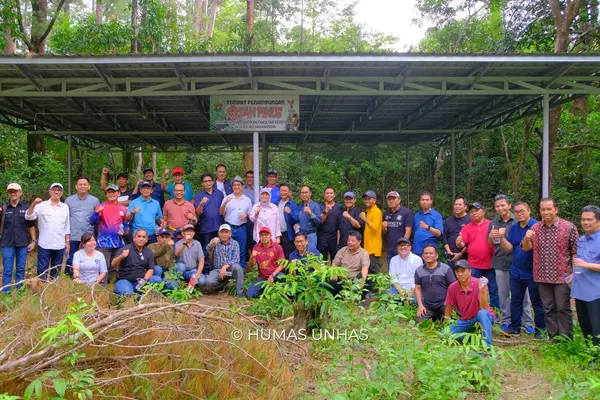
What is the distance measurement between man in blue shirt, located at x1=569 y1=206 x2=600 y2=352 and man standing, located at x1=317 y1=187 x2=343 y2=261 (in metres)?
3.43

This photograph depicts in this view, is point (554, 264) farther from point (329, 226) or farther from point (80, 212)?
point (80, 212)

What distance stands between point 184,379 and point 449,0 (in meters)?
17.5

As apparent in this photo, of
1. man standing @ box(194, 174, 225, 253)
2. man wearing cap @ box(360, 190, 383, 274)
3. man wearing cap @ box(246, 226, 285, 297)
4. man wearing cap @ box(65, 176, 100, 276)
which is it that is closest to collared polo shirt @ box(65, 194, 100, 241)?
man wearing cap @ box(65, 176, 100, 276)

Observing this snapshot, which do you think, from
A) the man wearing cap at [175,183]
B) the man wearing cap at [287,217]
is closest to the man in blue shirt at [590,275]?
the man wearing cap at [287,217]

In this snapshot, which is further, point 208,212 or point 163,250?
point 208,212

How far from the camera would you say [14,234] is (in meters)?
6.55

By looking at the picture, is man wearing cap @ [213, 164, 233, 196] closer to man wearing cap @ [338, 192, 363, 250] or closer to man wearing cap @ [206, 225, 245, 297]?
man wearing cap @ [206, 225, 245, 297]

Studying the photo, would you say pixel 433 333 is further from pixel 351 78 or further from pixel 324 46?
pixel 324 46

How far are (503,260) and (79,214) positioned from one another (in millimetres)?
6003

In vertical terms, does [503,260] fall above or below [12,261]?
above

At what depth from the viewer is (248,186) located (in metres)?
8.33

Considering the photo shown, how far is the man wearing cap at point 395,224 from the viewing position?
6986 mm

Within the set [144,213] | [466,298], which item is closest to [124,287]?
[144,213]

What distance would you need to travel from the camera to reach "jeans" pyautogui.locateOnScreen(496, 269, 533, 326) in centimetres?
581
